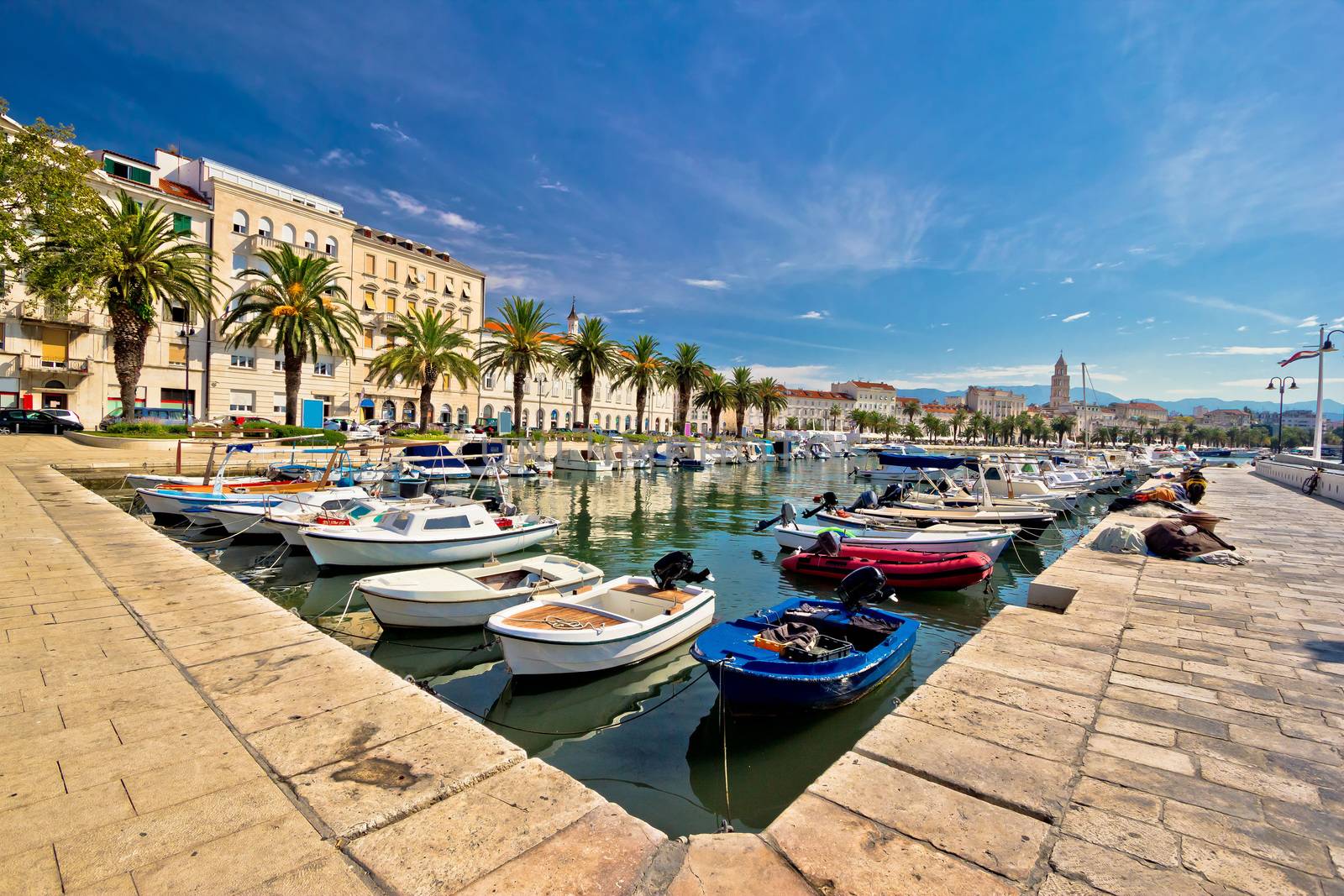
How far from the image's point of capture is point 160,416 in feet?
135

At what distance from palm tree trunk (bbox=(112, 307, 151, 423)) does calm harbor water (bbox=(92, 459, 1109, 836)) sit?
892 inches

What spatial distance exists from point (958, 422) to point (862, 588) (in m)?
201

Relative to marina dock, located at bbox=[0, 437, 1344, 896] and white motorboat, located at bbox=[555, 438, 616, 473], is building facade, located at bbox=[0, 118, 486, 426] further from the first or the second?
marina dock, located at bbox=[0, 437, 1344, 896]

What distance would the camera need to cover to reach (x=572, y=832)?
3600 millimetres

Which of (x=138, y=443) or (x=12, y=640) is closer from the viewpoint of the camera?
(x=12, y=640)

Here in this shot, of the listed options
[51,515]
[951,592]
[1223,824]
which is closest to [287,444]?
[51,515]

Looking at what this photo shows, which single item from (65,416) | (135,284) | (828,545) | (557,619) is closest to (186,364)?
(65,416)

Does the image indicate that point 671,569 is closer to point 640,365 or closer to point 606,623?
point 606,623

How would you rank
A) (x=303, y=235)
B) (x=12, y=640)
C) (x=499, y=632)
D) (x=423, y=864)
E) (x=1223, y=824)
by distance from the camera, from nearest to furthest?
(x=423, y=864)
(x=1223, y=824)
(x=12, y=640)
(x=499, y=632)
(x=303, y=235)

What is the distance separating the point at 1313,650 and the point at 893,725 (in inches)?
256

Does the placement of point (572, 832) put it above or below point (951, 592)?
above

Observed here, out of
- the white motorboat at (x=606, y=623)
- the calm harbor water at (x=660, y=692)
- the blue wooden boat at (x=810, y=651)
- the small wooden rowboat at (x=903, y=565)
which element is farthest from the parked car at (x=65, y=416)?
the blue wooden boat at (x=810, y=651)

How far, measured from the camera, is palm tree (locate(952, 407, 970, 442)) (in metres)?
188

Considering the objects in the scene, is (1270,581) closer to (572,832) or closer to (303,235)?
(572,832)
